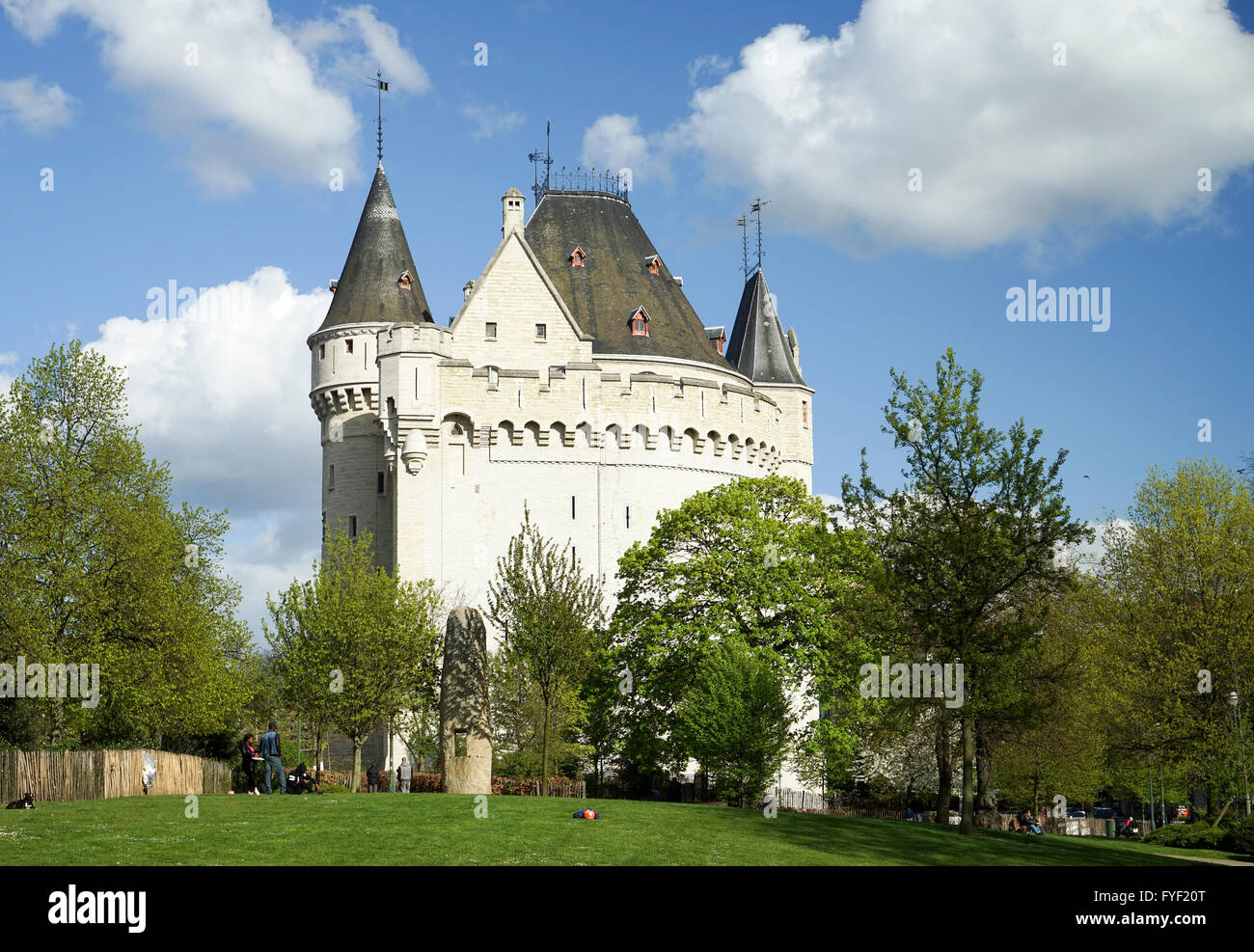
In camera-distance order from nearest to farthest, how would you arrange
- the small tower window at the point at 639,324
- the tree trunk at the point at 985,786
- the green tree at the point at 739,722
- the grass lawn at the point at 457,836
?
the grass lawn at the point at 457,836 < the green tree at the point at 739,722 < the tree trunk at the point at 985,786 < the small tower window at the point at 639,324

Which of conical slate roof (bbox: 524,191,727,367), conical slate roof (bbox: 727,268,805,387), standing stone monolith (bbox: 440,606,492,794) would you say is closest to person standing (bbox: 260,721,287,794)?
standing stone monolith (bbox: 440,606,492,794)

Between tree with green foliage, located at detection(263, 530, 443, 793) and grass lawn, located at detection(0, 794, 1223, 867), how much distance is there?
40.3 feet

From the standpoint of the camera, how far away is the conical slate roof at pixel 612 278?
6175cm

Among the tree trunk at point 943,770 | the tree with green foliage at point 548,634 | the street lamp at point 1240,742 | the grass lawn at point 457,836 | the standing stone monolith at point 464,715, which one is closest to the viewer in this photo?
the grass lawn at point 457,836

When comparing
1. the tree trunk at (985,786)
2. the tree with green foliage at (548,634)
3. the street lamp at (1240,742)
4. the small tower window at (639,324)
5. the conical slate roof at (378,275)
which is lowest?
the tree trunk at (985,786)

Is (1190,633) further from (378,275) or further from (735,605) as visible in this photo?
(378,275)

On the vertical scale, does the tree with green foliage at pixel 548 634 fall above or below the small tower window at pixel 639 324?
below

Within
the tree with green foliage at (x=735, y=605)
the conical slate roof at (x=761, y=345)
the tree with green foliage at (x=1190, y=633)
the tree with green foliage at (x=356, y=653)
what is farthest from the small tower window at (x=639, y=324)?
the tree with green foliage at (x=1190, y=633)

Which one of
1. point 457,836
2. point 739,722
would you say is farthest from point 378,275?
point 457,836

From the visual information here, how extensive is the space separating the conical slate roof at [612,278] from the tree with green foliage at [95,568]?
82.2 ft

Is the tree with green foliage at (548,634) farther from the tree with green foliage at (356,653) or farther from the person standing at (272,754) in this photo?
the person standing at (272,754)

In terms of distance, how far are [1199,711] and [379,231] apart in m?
41.5
